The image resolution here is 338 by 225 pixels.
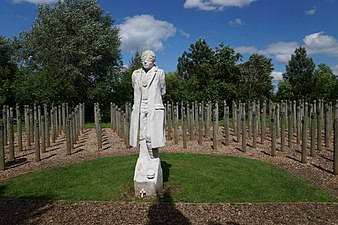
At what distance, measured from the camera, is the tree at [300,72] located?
5059 cm

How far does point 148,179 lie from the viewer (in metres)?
7.36

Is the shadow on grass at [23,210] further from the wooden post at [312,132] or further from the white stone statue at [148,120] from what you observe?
the wooden post at [312,132]

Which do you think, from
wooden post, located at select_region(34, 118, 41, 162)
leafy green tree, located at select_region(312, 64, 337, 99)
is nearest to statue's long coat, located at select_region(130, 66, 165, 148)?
wooden post, located at select_region(34, 118, 41, 162)

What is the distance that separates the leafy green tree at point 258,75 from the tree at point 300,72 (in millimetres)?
8389

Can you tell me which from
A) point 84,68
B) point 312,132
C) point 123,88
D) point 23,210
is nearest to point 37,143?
point 23,210

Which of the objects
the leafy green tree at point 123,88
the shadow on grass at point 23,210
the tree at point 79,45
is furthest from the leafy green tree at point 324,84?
the shadow on grass at point 23,210

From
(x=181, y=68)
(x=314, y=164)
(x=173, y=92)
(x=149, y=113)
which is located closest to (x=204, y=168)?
(x=149, y=113)

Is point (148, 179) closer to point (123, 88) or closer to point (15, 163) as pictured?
point (15, 163)

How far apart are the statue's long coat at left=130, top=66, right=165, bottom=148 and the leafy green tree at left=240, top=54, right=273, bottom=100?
30004 millimetres

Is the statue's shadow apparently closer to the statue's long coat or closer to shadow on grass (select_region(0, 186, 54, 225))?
the statue's long coat

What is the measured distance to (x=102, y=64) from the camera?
1248 inches

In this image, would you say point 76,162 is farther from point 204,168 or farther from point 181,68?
point 181,68

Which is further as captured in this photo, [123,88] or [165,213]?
[123,88]

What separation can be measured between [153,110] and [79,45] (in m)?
24.4
